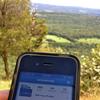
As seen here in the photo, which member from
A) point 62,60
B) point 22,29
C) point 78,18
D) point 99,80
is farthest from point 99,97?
point 78,18

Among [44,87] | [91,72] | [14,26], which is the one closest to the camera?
[44,87]

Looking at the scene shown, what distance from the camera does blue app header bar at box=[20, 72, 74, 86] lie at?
1.76 m

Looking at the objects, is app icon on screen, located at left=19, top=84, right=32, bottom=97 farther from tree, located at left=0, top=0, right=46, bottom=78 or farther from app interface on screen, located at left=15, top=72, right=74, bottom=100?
tree, located at left=0, top=0, right=46, bottom=78

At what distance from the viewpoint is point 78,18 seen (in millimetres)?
59594

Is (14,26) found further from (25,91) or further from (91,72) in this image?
(25,91)

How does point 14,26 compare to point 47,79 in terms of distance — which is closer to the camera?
point 47,79

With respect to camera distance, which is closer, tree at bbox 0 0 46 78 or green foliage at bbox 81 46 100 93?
green foliage at bbox 81 46 100 93

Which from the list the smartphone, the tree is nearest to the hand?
the smartphone

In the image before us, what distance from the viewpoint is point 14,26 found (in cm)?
1947

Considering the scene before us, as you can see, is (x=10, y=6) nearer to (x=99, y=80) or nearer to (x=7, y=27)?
(x=7, y=27)

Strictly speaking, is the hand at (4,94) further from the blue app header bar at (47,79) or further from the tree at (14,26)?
the tree at (14,26)

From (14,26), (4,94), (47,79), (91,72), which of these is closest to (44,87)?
(47,79)

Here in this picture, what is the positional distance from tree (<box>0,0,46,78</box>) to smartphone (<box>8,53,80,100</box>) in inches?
671

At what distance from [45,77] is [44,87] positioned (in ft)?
0.17
